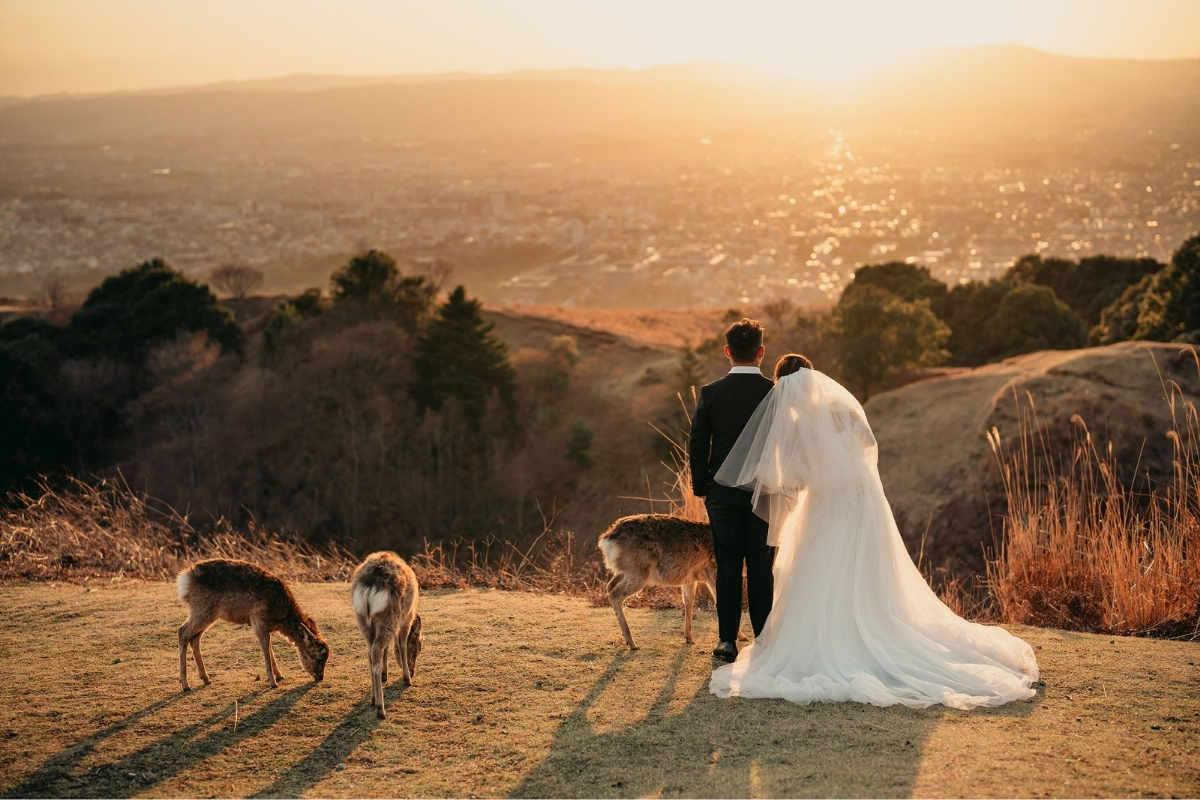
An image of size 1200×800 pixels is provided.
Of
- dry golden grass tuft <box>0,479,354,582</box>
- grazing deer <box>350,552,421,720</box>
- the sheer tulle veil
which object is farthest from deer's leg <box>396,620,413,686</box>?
dry golden grass tuft <box>0,479,354,582</box>

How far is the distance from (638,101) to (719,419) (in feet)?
553

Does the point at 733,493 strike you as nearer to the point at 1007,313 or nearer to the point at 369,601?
the point at 369,601

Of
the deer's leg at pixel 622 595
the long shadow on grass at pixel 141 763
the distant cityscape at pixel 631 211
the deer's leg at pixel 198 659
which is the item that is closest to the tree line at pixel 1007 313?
the distant cityscape at pixel 631 211

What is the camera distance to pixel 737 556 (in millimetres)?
6184

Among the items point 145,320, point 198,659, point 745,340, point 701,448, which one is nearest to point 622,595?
point 701,448

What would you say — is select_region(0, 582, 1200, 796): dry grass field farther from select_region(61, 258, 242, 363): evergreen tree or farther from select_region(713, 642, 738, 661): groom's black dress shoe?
select_region(61, 258, 242, 363): evergreen tree

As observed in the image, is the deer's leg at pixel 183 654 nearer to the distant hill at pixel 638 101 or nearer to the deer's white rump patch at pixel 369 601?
the deer's white rump patch at pixel 369 601

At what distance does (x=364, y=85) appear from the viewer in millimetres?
173250

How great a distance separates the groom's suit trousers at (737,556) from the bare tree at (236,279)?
162 feet

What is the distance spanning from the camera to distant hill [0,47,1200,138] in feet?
292

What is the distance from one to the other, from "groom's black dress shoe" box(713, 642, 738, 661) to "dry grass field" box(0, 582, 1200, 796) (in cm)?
11

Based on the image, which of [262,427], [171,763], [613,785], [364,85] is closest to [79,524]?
[171,763]

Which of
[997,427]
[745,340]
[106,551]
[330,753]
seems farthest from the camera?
[997,427]

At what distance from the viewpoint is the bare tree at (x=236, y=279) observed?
51500 mm
